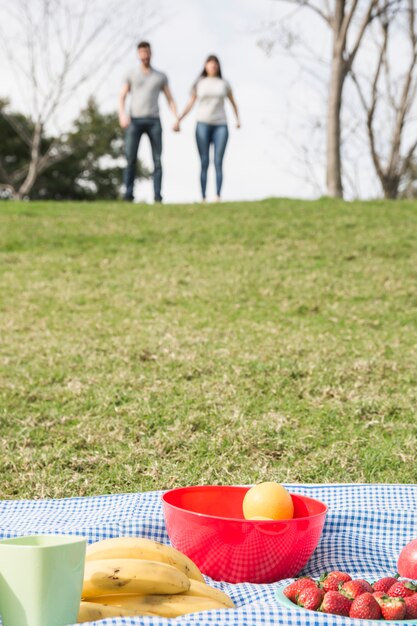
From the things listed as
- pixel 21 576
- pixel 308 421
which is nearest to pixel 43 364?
pixel 308 421

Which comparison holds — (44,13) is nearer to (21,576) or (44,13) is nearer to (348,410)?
(348,410)

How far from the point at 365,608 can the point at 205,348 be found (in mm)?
5124

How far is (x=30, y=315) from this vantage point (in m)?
8.96

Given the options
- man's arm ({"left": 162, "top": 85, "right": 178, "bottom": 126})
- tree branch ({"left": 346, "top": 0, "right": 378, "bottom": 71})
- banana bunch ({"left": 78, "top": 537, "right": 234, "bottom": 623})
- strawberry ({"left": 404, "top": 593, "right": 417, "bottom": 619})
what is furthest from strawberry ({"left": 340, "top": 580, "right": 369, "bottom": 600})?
tree branch ({"left": 346, "top": 0, "right": 378, "bottom": 71})

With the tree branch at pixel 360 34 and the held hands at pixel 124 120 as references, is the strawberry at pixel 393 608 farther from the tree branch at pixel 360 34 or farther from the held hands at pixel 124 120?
the tree branch at pixel 360 34

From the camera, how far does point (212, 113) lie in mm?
13289

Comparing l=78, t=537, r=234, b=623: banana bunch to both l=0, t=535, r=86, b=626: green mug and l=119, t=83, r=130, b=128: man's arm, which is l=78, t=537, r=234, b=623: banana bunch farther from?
l=119, t=83, r=130, b=128: man's arm

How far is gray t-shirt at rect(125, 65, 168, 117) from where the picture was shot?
13344mm

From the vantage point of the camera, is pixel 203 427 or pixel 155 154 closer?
pixel 203 427

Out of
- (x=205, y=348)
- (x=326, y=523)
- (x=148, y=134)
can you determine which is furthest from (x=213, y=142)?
(x=326, y=523)

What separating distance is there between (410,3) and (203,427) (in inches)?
833

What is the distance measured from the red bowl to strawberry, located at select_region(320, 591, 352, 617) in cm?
60

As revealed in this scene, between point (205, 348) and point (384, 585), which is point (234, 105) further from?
point (384, 585)

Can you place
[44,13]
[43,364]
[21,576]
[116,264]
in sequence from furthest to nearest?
[44,13]
[116,264]
[43,364]
[21,576]
